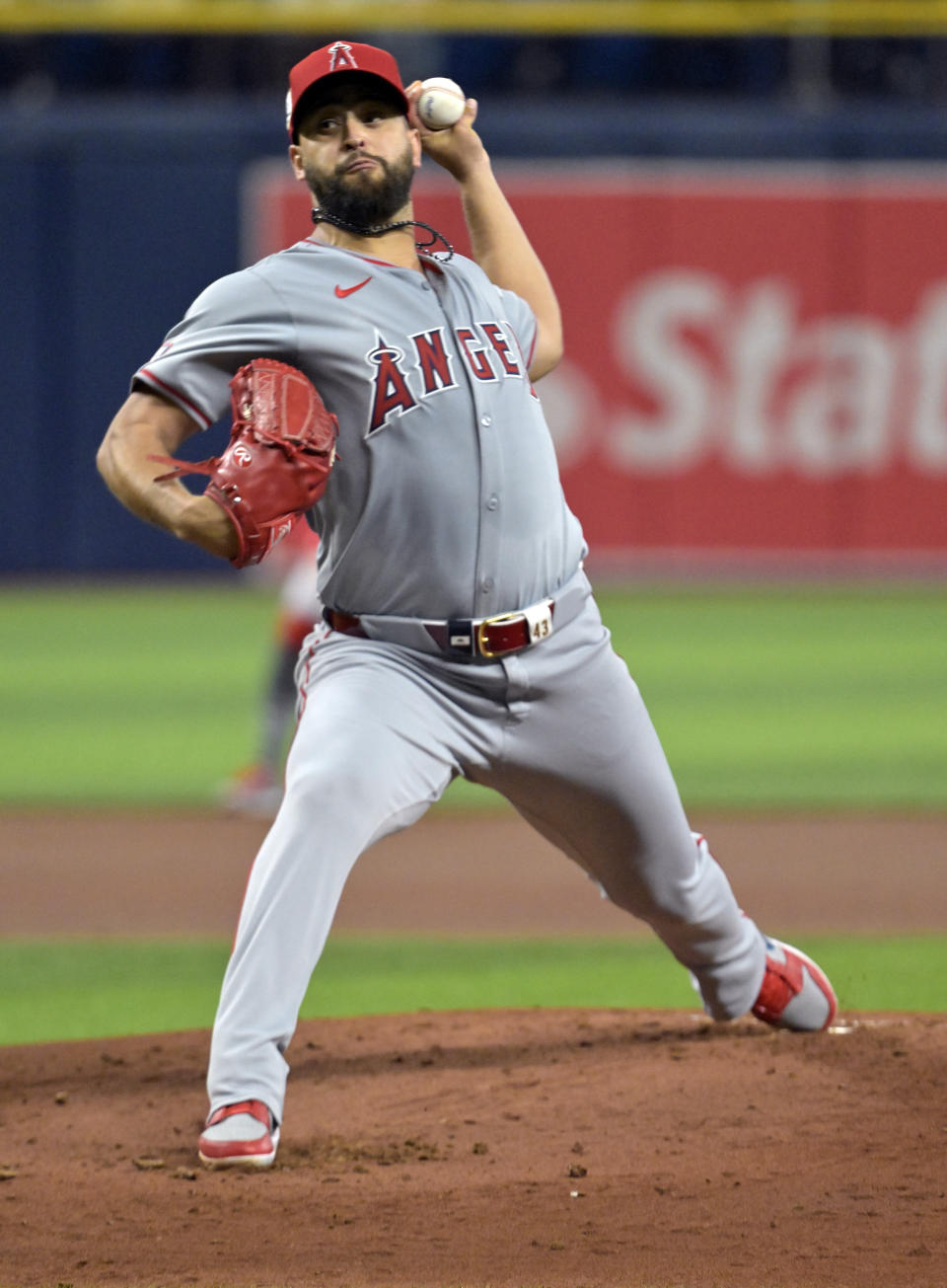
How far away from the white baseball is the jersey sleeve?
1.78ft

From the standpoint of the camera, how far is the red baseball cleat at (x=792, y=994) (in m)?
3.63

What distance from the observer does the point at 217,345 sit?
2986 mm

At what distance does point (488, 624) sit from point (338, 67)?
0.93 metres

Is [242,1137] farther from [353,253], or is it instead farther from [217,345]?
[353,253]

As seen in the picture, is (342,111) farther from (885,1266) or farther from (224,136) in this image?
(224,136)

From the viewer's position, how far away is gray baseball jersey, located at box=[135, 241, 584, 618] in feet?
9.89

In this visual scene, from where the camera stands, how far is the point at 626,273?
14617mm

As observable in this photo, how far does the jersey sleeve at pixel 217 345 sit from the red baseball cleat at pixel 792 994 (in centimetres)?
147

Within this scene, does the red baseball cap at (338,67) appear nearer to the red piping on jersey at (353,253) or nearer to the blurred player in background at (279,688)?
the red piping on jersey at (353,253)

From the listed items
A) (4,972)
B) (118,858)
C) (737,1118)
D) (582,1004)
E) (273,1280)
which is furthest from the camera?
(118,858)

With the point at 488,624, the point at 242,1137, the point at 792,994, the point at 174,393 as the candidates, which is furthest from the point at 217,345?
the point at 792,994

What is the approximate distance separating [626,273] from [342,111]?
11697mm

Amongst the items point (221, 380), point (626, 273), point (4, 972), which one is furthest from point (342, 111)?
point (626, 273)

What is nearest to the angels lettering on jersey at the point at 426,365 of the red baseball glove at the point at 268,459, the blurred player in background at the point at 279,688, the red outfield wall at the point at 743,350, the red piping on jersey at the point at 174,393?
the red baseball glove at the point at 268,459
